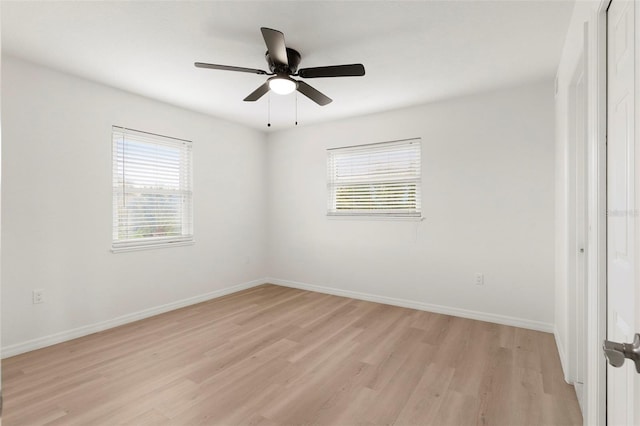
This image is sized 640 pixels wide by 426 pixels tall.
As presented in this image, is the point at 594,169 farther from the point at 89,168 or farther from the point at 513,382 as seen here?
the point at 89,168

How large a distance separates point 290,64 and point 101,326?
127 inches

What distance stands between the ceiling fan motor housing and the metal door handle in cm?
239

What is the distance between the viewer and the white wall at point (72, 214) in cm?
285

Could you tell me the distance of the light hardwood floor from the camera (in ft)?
6.79

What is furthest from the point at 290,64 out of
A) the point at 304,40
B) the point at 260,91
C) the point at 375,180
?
the point at 375,180

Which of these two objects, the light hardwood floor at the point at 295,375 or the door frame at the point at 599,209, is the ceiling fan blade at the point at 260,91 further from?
the light hardwood floor at the point at 295,375

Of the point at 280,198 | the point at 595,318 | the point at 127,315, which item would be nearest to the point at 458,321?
the point at 595,318

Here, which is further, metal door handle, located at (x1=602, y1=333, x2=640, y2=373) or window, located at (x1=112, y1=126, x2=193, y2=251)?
window, located at (x1=112, y1=126, x2=193, y2=251)

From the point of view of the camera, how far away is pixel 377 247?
439cm

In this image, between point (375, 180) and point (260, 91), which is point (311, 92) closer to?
point (260, 91)

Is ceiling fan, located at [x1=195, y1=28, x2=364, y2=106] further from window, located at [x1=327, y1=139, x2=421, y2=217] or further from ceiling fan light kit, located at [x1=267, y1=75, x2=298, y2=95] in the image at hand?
window, located at [x1=327, y1=139, x2=421, y2=217]

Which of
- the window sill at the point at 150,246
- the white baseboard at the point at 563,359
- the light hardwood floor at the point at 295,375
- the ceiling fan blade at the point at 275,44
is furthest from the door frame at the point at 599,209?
the window sill at the point at 150,246

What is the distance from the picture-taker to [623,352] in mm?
855

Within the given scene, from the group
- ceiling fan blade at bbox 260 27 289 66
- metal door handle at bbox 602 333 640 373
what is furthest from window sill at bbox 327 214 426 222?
metal door handle at bbox 602 333 640 373
